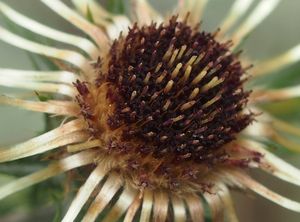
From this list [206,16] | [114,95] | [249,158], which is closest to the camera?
[114,95]

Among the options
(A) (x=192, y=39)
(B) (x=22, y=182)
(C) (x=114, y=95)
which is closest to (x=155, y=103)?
(C) (x=114, y=95)

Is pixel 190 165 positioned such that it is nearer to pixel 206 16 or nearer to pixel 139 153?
pixel 139 153

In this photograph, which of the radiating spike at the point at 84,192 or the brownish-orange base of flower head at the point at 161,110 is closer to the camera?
the radiating spike at the point at 84,192

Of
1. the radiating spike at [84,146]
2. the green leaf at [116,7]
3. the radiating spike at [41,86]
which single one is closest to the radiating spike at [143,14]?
the green leaf at [116,7]

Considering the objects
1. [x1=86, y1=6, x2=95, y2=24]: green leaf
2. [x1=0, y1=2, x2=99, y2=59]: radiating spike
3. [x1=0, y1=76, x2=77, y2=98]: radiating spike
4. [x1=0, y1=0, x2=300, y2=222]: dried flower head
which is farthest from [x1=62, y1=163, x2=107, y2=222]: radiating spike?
[x1=86, y1=6, x2=95, y2=24]: green leaf

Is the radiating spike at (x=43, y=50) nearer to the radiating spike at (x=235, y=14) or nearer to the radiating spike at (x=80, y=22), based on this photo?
the radiating spike at (x=80, y=22)

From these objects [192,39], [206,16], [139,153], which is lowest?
[139,153]

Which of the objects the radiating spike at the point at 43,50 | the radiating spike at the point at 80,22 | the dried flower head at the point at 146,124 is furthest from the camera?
Result: the radiating spike at the point at 80,22

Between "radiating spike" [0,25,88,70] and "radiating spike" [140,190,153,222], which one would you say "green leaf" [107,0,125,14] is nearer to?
"radiating spike" [0,25,88,70]
